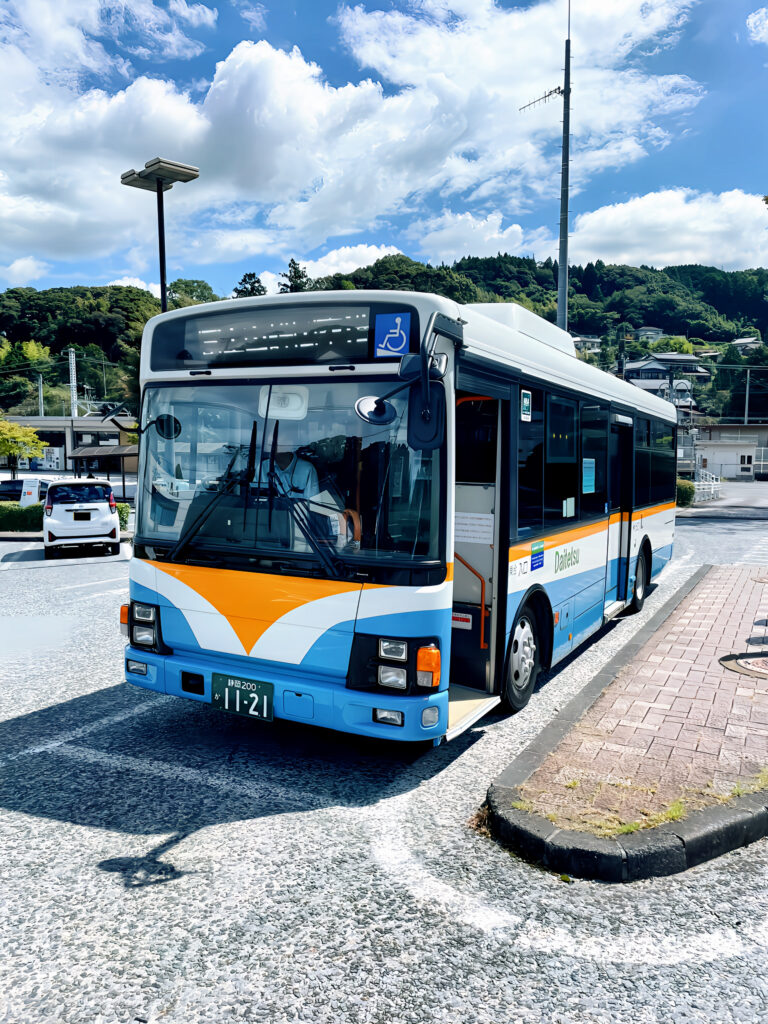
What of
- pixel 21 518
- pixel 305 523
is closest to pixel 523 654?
pixel 305 523

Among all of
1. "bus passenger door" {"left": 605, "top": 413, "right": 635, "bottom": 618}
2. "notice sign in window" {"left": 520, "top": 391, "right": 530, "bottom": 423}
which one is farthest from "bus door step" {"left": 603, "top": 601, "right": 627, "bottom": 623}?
"notice sign in window" {"left": 520, "top": 391, "right": 530, "bottom": 423}

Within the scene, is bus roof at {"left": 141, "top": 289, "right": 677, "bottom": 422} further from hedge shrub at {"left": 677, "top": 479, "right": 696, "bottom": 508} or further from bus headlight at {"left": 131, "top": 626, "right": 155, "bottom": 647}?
hedge shrub at {"left": 677, "top": 479, "right": 696, "bottom": 508}

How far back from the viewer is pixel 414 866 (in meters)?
3.80

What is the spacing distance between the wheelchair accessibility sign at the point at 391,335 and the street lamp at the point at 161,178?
9670 mm

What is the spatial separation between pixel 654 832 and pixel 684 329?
170m

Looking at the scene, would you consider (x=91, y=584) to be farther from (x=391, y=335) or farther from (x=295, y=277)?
(x=295, y=277)

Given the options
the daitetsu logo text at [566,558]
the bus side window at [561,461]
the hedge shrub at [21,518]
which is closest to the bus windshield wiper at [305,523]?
the bus side window at [561,461]

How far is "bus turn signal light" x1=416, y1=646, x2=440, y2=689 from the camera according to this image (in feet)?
14.3

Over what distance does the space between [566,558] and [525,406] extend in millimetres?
1684

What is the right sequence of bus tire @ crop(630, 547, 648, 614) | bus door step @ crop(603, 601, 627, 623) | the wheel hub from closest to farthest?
1. the wheel hub
2. bus door step @ crop(603, 601, 627, 623)
3. bus tire @ crop(630, 547, 648, 614)

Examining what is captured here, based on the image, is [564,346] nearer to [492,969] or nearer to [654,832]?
[654,832]

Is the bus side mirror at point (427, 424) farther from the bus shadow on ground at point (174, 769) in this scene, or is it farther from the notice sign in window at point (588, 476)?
the notice sign in window at point (588, 476)

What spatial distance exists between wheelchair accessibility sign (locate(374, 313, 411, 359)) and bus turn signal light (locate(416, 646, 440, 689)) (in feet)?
5.60

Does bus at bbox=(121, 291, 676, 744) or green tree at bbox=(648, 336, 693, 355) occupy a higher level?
green tree at bbox=(648, 336, 693, 355)
